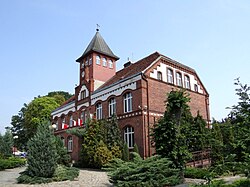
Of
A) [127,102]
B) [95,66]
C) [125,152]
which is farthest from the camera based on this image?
[95,66]

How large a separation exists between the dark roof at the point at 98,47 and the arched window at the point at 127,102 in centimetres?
947

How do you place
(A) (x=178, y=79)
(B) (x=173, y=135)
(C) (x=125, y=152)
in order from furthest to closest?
1. (A) (x=178, y=79)
2. (C) (x=125, y=152)
3. (B) (x=173, y=135)

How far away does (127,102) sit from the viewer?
2272 cm

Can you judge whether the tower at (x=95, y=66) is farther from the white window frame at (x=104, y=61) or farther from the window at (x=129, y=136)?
the window at (x=129, y=136)

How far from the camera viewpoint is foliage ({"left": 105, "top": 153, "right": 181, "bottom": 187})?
983 cm

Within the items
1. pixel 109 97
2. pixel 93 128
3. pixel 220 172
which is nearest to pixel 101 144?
pixel 93 128

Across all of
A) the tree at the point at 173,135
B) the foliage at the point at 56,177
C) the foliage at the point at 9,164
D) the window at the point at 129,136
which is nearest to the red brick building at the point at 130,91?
the window at the point at 129,136

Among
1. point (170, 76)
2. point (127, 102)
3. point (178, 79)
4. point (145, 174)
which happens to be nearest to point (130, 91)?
point (127, 102)

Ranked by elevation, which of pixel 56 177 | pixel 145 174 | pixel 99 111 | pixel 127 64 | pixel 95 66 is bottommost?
pixel 56 177

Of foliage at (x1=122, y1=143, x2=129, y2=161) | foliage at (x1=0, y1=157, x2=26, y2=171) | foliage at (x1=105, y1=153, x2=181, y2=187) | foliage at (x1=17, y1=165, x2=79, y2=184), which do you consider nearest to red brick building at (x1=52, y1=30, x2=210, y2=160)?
foliage at (x1=122, y1=143, x2=129, y2=161)

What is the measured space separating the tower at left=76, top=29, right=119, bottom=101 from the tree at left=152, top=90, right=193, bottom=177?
16081 millimetres

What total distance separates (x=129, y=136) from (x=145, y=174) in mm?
11980

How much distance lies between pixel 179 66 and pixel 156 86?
4.50 m

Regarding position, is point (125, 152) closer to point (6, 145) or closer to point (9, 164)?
point (9, 164)
